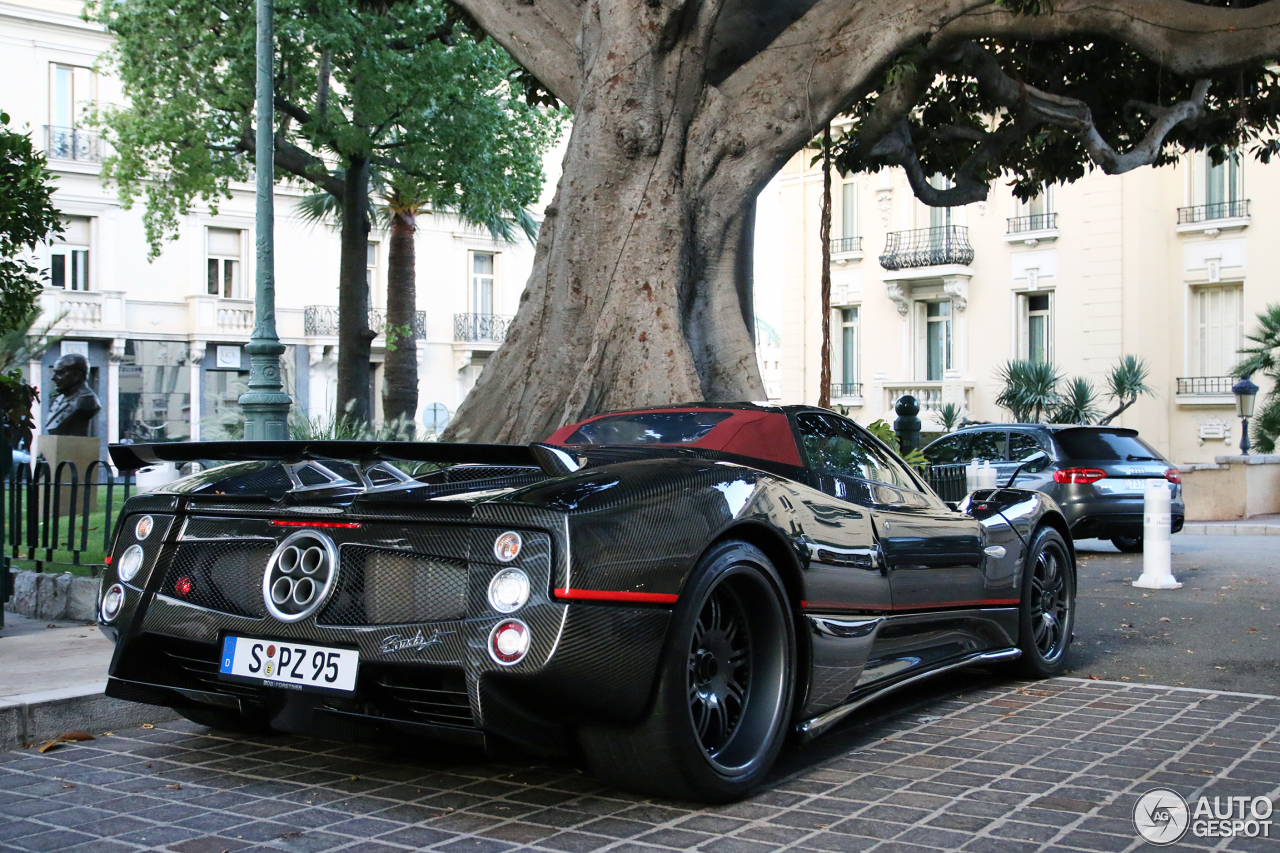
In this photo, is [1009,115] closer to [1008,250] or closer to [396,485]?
[396,485]

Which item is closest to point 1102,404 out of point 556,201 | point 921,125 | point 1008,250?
point 1008,250

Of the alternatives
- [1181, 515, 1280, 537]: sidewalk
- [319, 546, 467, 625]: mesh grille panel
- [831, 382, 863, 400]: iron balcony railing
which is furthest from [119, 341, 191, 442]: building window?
[319, 546, 467, 625]: mesh grille panel

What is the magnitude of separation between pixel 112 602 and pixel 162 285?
3155cm

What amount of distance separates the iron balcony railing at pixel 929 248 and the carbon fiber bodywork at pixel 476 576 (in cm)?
2852

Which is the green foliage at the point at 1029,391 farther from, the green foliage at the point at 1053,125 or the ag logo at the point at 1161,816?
the ag logo at the point at 1161,816

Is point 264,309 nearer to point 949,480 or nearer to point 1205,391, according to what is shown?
point 949,480

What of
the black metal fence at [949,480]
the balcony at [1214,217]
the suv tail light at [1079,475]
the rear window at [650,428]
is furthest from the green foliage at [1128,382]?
the rear window at [650,428]

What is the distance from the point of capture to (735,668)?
3.99 metres

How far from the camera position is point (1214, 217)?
2833cm

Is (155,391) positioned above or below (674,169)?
below

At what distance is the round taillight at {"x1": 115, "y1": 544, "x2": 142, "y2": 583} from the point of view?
162 inches

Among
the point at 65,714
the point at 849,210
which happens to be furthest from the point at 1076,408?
the point at 65,714

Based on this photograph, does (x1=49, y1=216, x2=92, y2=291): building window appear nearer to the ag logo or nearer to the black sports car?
the black sports car

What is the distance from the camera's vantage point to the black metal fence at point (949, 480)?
38.3ft
